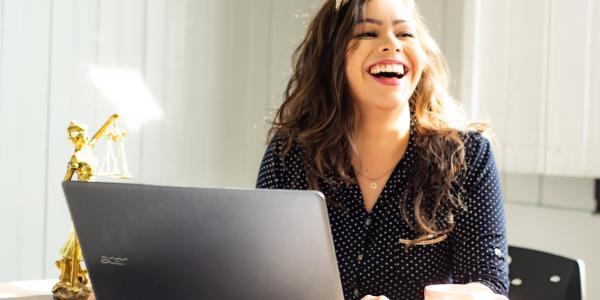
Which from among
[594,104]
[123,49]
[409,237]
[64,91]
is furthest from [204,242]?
[123,49]

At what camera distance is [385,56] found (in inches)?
68.2

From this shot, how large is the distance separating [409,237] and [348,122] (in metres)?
0.30

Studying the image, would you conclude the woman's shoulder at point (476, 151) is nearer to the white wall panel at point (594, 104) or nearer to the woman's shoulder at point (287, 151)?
the woman's shoulder at point (287, 151)

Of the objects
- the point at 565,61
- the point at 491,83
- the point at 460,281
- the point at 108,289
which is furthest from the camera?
the point at 491,83

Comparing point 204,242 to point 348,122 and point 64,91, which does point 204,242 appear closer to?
point 348,122

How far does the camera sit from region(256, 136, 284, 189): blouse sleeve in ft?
6.10

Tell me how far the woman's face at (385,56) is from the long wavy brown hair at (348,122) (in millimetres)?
29

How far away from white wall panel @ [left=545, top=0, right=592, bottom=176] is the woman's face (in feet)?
3.10

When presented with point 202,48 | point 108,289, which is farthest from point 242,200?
point 202,48

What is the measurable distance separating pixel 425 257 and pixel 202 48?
70.8 inches

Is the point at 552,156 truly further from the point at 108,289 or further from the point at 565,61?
the point at 108,289

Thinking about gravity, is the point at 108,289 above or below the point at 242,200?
below

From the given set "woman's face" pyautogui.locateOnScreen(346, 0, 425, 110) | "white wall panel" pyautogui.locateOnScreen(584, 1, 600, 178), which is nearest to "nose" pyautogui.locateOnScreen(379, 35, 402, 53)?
"woman's face" pyautogui.locateOnScreen(346, 0, 425, 110)

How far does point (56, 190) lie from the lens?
2.84 metres
